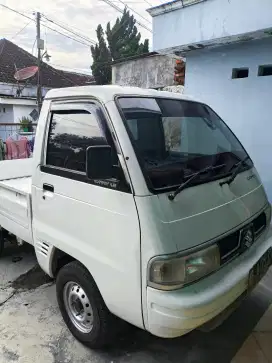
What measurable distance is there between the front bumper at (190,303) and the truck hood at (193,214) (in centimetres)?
27

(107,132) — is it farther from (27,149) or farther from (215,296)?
(27,149)

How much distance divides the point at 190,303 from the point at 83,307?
1.05 meters

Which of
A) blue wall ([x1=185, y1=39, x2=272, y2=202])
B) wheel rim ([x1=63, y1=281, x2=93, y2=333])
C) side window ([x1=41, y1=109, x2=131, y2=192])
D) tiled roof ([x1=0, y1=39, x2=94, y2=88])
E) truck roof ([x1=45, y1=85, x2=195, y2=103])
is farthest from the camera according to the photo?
tiled roof ([x1=0, y1=39, x2=94, y2=88])

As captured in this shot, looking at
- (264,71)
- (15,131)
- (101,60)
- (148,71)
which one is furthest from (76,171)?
(101,60)

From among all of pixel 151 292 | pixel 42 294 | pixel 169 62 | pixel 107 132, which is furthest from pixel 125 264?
pixel 169 62

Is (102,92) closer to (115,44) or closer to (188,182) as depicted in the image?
(188,182)

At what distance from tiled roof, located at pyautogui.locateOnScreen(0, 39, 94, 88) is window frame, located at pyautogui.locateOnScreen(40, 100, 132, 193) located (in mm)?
18115

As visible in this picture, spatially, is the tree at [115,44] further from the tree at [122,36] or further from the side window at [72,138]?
the side window at [72,138]

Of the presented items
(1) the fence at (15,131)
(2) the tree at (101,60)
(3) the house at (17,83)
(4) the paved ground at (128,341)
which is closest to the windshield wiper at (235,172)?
(4) the paved ground at (128,341)

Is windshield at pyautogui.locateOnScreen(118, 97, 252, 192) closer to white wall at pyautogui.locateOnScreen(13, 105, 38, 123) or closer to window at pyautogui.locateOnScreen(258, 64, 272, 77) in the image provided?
window at pyautogui.locateOnScreen(258, 64, 272, 77)

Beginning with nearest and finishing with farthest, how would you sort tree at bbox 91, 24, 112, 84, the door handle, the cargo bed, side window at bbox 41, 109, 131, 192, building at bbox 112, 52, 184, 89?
1. side window at bbox 41, 109, 131, 192
2. the door handle
3. the cargo bed
4. building at bbox 112, 52, 184, 89
5. tree at bbox 91, 24, 112, 84

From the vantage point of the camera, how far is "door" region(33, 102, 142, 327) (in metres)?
2.05

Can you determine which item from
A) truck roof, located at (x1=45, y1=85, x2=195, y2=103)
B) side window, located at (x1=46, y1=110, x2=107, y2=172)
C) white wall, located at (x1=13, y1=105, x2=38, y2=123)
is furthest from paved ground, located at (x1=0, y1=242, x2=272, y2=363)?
white wall, located at (x1=13, y1=105, x2=38, y2=123)

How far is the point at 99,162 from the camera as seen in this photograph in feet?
6.81
